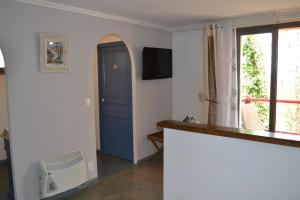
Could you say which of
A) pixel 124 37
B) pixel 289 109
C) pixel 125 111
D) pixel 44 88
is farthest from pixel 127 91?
pixel 289 109

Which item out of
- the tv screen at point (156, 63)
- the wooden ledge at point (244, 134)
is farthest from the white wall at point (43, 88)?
the wooden ledge at point (244, 134)

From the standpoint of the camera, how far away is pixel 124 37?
3789mm

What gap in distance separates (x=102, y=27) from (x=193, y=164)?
231 cm

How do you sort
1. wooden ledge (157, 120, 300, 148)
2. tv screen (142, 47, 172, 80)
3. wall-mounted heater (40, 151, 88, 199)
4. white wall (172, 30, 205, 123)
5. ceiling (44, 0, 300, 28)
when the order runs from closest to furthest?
wooden ledge (157, 120, 300, 148) < wall-mounted heater (40, 151, 88, 199) < ceiling (44, 0, 300, 28) < tv screen (142, 47, 172, 80) < white wall (172, 30, 205, 123)

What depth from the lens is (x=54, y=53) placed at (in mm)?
2932

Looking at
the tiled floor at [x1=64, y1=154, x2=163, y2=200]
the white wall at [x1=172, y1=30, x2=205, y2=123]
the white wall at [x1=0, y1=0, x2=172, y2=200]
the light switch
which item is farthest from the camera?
the white wall at [x1=172, y1=30, x2=205, y2=123]

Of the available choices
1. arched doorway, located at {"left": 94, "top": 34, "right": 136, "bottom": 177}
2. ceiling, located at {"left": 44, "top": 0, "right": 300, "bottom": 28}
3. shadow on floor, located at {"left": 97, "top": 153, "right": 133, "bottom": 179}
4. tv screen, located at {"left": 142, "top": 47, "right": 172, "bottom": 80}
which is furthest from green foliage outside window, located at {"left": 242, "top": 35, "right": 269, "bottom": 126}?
shadow on floor, located at {"left": 97, "top": 153, "right": 133, "bottom": 179}

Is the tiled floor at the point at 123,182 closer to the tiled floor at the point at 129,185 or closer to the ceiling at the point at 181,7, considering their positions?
the tiled floor at the point at 129,185

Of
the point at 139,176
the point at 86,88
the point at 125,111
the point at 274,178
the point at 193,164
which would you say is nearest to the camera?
the point at 274,178

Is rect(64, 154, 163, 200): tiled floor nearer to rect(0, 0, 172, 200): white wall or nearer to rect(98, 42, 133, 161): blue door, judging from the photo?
rect(0, 0, 172, 200): white wall

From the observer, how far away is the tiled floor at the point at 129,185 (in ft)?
10.2

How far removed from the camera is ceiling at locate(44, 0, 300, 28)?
9.59 ft

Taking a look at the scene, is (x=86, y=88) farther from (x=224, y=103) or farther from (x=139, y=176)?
(x=224, y=103)

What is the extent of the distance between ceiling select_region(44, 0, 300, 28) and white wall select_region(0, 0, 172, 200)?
272 mm
